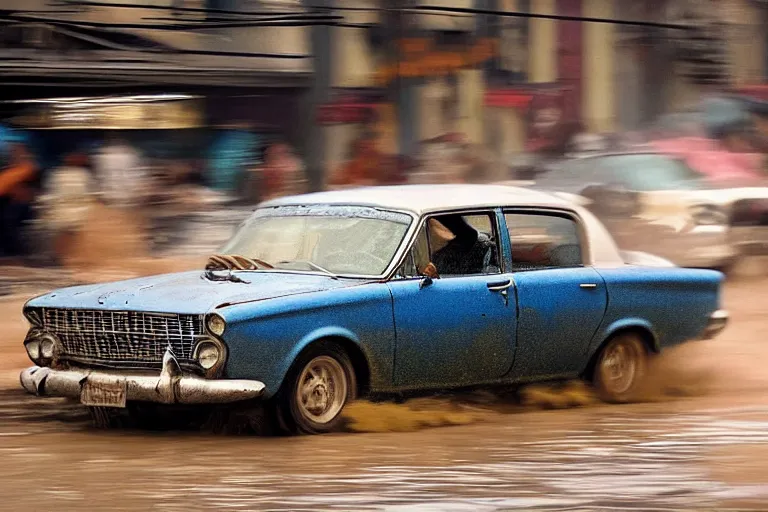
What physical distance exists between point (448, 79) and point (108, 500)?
21.3 meters

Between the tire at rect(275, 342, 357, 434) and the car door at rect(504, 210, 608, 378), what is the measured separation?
4.24 feet

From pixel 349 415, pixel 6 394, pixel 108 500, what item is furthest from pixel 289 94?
pixel 108 500

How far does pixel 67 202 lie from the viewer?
1911 centimetres

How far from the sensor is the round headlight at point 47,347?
9.02 m

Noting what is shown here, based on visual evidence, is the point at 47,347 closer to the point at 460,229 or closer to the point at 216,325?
the point at 216,325

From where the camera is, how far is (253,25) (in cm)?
2145

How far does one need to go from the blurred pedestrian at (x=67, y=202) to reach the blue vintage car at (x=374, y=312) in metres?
9.17

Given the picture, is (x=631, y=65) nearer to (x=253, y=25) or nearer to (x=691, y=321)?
(x=253, y=25)

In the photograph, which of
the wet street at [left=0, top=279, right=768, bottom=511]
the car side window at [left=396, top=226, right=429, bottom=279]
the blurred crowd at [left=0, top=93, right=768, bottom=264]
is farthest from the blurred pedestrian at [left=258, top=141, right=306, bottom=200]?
the car side window at [left=396, top=226, right=429, bottom=279]

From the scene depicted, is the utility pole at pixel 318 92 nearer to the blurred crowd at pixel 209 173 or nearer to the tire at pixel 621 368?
the blurred crowd at pixel 209 173

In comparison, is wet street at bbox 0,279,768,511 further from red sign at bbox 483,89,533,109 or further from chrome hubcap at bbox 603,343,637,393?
red sign at bbox 483,89,533,109

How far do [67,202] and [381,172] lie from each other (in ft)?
19.6

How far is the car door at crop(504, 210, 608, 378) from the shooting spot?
9.80 metres

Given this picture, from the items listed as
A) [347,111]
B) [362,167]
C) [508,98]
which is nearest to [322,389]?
[362,167]
